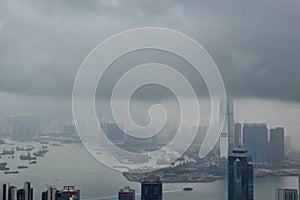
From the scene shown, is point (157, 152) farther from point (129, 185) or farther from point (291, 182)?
point (291, 182)

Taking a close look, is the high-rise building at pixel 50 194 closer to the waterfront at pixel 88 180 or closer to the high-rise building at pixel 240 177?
the waterfront at pixel 88 180

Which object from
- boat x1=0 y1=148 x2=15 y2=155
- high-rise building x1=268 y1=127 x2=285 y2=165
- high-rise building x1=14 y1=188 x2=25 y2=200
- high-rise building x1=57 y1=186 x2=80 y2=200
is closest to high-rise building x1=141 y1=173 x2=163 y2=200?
high-rise building x1=57 y1=186 x2=80 y2=200

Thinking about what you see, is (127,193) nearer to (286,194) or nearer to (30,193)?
(30,193)

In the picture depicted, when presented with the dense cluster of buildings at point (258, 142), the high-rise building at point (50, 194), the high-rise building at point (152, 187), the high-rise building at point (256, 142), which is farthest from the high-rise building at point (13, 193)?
the high-rise building at point (256, 142)

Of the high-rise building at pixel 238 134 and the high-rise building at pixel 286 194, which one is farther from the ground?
the high-rise building at pixel 238 134

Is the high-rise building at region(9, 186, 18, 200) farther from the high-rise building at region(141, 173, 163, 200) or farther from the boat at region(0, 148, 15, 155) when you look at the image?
the high-rise building at region(141, 173, 163, 200)

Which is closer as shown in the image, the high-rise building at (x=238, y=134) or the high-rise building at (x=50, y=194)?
the high-rise building at (x=50, y=194)
